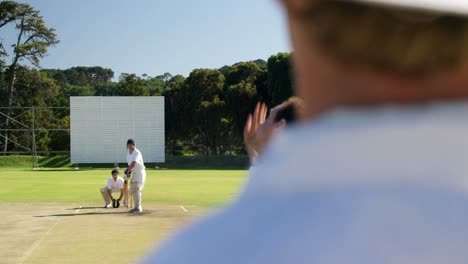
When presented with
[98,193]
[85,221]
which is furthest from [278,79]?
[85,221]

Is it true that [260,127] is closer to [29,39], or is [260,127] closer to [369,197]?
[369,197]

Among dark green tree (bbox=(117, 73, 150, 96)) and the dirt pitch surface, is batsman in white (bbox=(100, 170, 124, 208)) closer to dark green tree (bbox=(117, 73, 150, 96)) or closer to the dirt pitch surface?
the dirt pitch surface

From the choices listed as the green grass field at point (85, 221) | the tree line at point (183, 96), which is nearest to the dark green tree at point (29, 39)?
the tree line at point (183, 96)

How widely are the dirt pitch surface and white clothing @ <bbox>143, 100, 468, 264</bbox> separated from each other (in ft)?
20.5

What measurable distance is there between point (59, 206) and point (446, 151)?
15.5 metres

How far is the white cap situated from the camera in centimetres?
77

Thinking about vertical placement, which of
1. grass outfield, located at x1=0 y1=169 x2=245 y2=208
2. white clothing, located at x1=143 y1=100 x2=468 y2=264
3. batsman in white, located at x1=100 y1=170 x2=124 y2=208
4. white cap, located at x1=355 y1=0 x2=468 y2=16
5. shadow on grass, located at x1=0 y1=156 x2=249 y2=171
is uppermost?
white cap, located at x1=355 y1=0 x2=468 y2=16

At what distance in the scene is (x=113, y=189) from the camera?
15836mm

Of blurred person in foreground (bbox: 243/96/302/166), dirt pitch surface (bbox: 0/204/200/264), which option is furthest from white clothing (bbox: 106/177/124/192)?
blurred person in foreground (bbox: 243/96/302/166)

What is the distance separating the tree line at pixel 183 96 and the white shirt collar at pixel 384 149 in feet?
164

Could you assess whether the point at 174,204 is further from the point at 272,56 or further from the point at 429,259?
the point at 272,56

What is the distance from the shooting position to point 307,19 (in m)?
0.87

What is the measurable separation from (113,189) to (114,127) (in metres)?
32.1

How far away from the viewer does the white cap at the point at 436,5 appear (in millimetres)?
767
